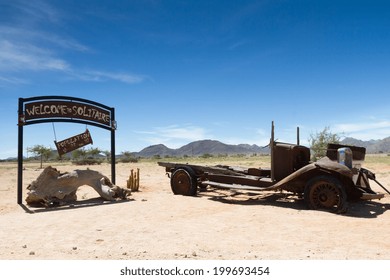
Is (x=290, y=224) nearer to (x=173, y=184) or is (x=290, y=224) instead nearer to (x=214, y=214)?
(x=214, y=214)

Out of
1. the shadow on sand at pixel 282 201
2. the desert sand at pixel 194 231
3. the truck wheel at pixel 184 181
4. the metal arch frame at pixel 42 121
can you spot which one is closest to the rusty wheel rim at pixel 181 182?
the truck wheel at pixel 184 181

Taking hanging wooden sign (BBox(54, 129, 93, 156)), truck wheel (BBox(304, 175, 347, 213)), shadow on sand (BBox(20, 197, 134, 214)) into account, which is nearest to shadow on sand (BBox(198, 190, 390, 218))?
truck wheel (BBox(304, 175, 347, 213))

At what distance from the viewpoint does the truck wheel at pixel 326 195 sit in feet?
27.4

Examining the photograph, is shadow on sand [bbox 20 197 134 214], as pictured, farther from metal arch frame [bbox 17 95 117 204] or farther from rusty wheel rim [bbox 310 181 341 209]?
rusty wheel rim [bbox 310 181 341 209]

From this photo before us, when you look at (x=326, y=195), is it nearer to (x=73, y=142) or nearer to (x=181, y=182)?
(x=181, y=182)

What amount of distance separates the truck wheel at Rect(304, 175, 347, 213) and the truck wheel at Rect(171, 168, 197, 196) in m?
3.83

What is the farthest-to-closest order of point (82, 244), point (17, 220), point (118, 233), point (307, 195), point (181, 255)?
point (307, 195)
point (17, 220)
point (118, 233)
point (82, 244)
point (181, 255)

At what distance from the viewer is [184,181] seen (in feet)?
38.0

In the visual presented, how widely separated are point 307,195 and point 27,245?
21.1ft

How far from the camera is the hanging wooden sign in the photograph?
36.8 feet

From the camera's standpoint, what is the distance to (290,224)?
7.30 metres
